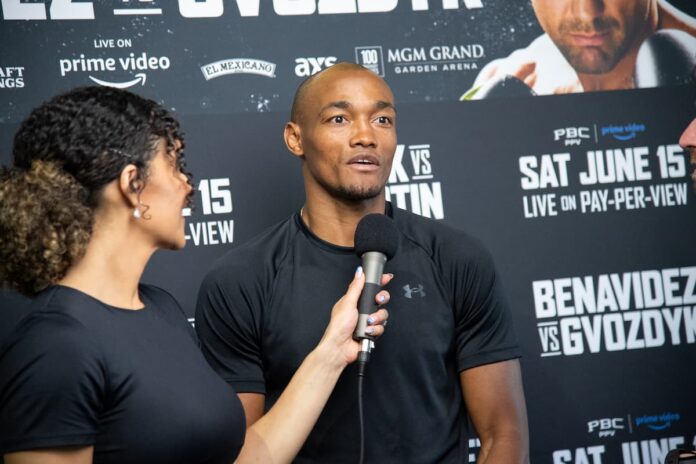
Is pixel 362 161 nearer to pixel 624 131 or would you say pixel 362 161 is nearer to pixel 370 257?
pixel 370 257

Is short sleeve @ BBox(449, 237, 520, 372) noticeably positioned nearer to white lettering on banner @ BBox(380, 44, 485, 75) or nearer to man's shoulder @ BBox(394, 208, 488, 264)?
man's shoulder @ BBox(394, 208, 488, 264)

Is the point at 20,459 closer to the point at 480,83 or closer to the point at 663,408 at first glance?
the point at 480,83

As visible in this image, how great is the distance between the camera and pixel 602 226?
298cm

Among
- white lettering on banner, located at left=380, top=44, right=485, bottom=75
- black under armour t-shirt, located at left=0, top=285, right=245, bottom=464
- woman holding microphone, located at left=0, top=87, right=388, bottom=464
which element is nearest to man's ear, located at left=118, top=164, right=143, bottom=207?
woman holding microphone, located at left=0, top=87, right=388, bottom=464

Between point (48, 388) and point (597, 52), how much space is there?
224 cm

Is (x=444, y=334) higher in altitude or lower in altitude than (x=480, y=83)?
lower

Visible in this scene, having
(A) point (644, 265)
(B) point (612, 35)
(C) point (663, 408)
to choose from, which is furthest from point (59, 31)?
(C) point (663, 408)

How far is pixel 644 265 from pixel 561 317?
336mm

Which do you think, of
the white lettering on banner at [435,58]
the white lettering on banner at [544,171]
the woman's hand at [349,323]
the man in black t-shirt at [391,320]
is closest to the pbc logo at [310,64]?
the white lettering on banner at [435,58]

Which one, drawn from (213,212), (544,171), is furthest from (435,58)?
(213,212)

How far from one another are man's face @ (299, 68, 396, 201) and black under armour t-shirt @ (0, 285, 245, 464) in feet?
2.59

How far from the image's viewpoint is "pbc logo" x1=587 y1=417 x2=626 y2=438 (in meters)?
2.93

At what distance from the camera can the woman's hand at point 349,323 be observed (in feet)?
5.89

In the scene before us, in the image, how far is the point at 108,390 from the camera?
1407 millimetres
